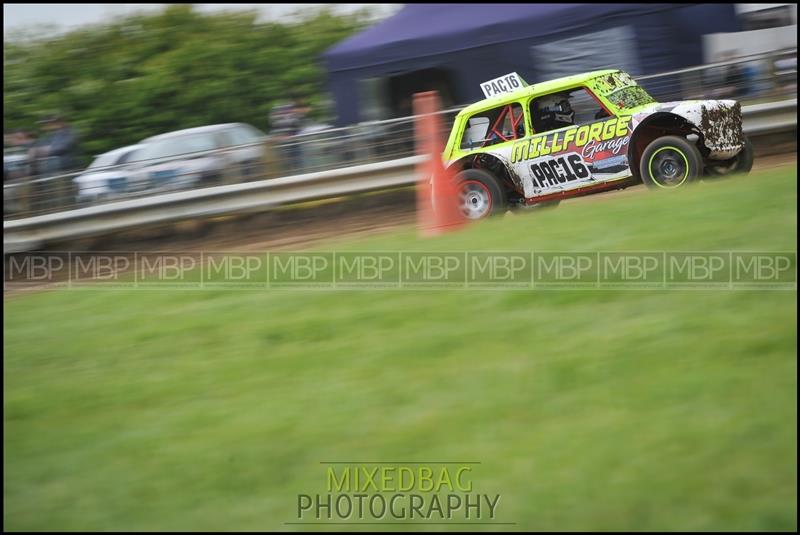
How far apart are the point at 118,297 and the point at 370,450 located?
4.10 metres

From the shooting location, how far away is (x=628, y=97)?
29.1 feet

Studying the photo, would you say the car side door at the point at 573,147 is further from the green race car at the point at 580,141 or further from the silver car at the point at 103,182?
the silver car at the point at 103,182

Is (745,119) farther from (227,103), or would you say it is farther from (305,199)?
(227,103)

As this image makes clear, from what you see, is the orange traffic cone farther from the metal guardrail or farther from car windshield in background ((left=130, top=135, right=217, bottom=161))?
car windshield in background ((left=130, top=135, right=217, bottom=161))

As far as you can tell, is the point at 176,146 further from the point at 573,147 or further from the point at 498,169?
the point at 573,147

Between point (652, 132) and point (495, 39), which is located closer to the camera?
point (652, 132)

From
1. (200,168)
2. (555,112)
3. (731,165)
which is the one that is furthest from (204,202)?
(731,165)

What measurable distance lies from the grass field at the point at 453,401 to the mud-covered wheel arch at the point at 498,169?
2567 millimetres

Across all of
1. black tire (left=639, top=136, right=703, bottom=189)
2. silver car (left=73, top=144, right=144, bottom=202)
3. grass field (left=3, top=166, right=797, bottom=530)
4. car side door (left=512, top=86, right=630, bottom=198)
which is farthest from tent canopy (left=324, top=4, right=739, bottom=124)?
grass field (left=3, top=166, right=797, bottom=530)

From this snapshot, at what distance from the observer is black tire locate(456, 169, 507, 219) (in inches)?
359

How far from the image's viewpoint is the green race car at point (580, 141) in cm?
837

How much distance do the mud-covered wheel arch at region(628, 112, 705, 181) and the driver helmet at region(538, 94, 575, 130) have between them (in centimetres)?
68

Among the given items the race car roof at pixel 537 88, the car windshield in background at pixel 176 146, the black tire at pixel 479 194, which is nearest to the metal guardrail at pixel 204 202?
the car windshield in background at pixel 176 146

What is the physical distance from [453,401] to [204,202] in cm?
785
